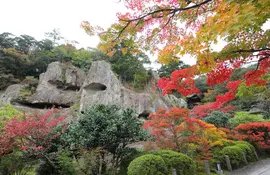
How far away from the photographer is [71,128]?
6.06 m

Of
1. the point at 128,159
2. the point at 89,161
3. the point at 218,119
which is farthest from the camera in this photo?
the point at 218,119

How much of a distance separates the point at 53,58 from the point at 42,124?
18250 mm

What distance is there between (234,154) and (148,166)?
18.0ft

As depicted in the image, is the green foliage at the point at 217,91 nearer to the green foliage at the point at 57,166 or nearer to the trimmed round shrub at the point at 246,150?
the trimmed round shrub at the point at 246,150

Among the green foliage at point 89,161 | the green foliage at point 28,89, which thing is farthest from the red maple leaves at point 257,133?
the green foliage at point 28,89

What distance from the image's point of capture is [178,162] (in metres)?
5.81

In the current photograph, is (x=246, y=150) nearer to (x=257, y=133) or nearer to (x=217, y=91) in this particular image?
(x=257, y=133)

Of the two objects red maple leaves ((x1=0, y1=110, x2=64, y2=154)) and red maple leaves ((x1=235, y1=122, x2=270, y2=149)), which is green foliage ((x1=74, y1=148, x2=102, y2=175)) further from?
red maple leaves ((x1=235, y1=122, x2=270, y2=149))

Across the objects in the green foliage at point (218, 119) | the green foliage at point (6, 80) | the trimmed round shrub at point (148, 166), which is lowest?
the trimmed round shrub at point (148, 166)

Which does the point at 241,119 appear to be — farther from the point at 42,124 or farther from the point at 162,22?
A: the point at 42,124

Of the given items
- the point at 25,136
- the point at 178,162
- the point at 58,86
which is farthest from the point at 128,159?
the point at 58,86

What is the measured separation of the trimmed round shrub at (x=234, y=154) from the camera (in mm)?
8023

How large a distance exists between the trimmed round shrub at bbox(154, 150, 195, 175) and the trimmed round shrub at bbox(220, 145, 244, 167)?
307 cm

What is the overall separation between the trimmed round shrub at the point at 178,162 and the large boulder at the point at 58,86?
11.9 meters
